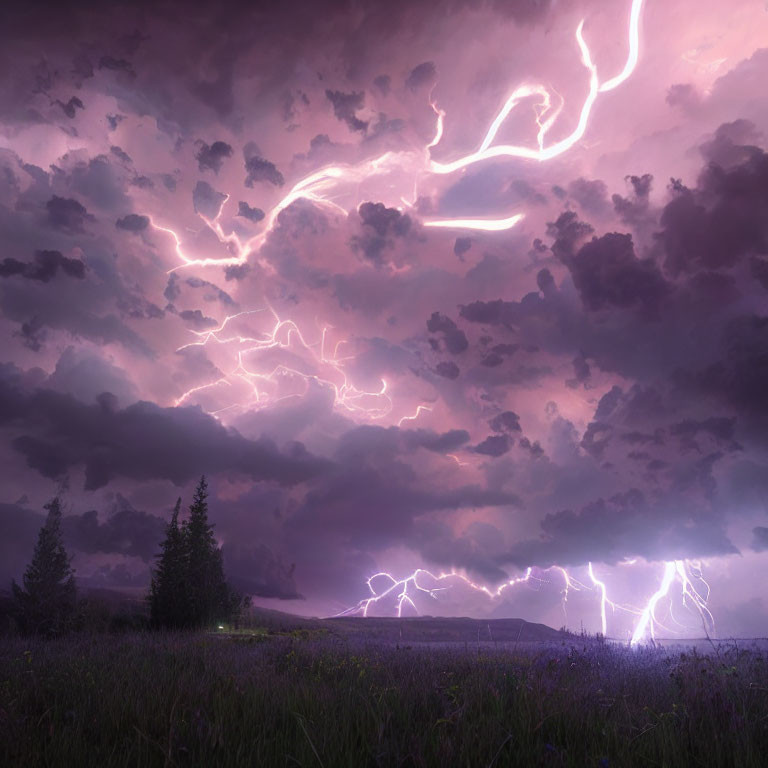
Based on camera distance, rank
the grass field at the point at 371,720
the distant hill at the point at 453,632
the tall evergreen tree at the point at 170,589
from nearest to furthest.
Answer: the grass field at the point at 371,720 < the distant hill at the point at 453,632 < the tall evergreen tree at the point at 170,589

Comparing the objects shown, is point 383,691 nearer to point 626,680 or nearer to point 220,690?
point 220,690

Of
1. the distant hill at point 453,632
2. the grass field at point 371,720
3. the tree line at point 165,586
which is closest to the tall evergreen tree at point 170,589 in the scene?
the tree line at point 165,586

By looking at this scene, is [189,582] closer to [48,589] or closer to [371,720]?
[48,589]

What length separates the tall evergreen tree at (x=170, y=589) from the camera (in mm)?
28191

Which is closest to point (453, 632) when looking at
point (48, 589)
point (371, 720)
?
point (48, 589)

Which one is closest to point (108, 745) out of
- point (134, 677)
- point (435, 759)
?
point (435, 759)

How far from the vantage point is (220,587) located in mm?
31109

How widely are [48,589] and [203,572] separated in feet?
25.2

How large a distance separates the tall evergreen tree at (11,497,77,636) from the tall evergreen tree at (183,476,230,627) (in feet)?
19.5

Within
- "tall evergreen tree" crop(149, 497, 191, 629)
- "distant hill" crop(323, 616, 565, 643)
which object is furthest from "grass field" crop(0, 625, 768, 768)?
"tall evergreen tree" crop(149, 497, 191, 629)

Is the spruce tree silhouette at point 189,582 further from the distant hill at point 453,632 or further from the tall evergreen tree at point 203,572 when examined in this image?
the distant hill at point 453,632

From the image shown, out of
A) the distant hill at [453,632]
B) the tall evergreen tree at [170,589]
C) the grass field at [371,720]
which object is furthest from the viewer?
the tall evergreen tree at [170,589]

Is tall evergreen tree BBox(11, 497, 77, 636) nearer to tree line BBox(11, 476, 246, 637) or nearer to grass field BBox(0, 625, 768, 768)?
tree line BBox(11, 476, 246, 637)

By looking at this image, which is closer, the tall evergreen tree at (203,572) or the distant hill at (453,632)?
the distant hill at (453,632)
